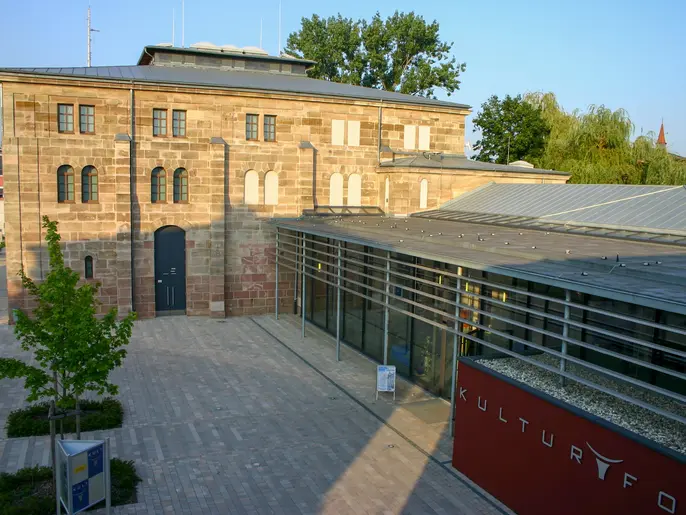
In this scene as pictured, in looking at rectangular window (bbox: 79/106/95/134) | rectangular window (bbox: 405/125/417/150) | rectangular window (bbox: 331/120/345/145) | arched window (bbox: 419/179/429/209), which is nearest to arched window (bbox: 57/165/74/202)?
rectangular window (bbox: 79/106/95/134)

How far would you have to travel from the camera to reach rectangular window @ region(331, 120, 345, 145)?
30.7 m

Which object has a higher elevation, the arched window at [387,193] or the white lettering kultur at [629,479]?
the arched window at [387,193]

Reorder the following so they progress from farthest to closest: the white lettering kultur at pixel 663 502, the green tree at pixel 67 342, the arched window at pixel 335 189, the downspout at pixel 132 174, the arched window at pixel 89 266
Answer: the arched window at pixel 335 189, the arched window at pixel 89 266, the downspout at pixel 132 174, the green tree at pixel 67 342, the white lettering kultur at pixel 663 502

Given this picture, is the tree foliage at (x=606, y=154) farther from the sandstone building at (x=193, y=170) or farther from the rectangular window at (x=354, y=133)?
the rectangular window at (x=354, y=133)

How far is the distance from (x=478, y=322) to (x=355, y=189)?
53.5ft

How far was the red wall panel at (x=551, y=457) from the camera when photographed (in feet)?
30.3

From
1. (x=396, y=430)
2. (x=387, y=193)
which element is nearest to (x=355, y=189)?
(x=387, y=193)

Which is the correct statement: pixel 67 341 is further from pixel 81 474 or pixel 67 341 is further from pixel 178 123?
pixel 178 123

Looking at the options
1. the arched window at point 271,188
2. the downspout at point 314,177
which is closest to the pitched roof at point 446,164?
the downspout at point 314,177

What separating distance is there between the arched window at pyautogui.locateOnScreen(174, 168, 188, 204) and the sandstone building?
0.19ft

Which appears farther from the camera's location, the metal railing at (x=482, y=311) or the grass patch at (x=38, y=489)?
the grass patch at (x=38, y=489)

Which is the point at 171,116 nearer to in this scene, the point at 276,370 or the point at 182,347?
the point at 182,347

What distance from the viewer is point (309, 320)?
2838cm

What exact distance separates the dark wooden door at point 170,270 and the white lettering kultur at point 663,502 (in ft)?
75.2
